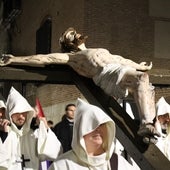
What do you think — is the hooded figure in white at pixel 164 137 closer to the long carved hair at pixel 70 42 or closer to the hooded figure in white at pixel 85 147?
the long carved hair at pixel 70 42

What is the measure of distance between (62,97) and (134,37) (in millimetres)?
2606

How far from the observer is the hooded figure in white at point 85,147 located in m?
4.06

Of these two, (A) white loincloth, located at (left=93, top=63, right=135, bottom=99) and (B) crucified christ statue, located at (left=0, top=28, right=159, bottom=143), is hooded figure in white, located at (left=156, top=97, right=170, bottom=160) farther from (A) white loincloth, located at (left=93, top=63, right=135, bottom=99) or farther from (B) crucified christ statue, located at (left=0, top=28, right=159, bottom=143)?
(A) white loincloth, located at (left=93, top=63, right=135, bottom=99)

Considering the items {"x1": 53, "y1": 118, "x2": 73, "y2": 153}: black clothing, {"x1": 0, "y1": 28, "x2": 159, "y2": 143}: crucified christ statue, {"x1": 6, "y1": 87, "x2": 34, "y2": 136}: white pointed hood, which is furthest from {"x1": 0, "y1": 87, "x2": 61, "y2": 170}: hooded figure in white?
{"x1": 0, "y1": 28, "x2": 159, "y2": 143}: crucified christ statue

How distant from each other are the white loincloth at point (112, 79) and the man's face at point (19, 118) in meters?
1.18

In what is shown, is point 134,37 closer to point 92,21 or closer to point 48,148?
point 92,21

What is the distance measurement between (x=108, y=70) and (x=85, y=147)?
1597 mm

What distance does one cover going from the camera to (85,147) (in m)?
4.06

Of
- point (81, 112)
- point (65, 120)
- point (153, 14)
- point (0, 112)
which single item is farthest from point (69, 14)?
point (81, 112)

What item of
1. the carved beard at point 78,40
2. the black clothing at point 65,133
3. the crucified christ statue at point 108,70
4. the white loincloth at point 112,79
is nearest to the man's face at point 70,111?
the black clothing at point 65,133

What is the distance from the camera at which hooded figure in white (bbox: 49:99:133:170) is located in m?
4.06

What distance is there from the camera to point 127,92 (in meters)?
5.16

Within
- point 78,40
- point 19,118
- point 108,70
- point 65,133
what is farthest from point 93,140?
point 65,133

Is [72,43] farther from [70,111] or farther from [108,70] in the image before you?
[70,111]
